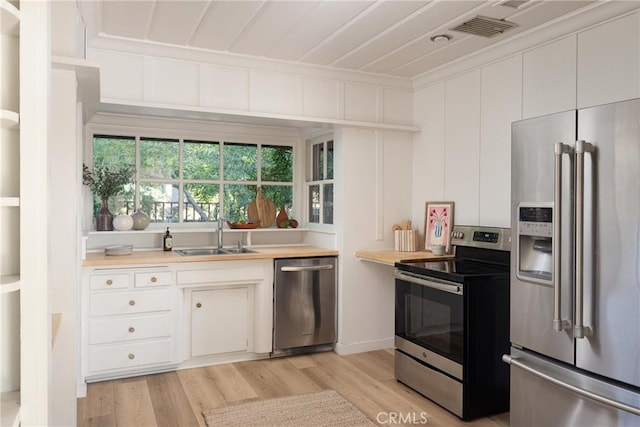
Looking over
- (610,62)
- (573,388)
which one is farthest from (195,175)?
(573,388)

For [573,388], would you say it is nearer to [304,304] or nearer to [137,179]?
Result: [304,304]

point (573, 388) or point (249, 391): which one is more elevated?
point (573, 388)

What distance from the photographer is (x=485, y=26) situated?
2.99m

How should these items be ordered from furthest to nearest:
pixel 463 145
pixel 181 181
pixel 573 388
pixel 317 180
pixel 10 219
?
pixel 317 180 → pixel 181 181 → pixel 463 145 → pixel 573 388 → pixel 10 219

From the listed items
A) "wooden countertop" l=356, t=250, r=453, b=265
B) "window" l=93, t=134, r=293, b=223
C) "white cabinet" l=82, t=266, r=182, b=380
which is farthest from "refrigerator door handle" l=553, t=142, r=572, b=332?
"window" l=93, t=134, r=293, b=223

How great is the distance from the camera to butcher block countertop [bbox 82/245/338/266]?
10.8ft

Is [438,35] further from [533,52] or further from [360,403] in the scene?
[360,403]

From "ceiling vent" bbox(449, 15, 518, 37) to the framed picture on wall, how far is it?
1.27 metres

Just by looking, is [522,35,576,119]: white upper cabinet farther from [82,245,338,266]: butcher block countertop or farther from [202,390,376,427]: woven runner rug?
Answer: [202,390,376,427]: woven runner rug

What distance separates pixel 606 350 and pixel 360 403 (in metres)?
1.57

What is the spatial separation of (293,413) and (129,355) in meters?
1.28

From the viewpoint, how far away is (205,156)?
4297mm

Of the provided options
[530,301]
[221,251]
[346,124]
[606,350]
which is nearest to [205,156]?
[221,251]

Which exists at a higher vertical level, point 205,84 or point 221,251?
point 205,84
